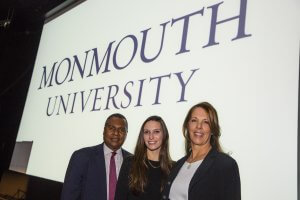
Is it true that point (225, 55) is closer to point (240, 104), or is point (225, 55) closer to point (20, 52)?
point (240, 104)

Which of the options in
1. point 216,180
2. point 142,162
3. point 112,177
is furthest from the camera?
point 112,177

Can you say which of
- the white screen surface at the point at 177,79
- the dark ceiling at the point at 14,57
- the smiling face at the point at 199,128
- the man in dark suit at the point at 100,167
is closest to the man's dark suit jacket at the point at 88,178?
the man in dark suit at the point at 100,167

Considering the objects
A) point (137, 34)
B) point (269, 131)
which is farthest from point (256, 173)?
point (137, 34)

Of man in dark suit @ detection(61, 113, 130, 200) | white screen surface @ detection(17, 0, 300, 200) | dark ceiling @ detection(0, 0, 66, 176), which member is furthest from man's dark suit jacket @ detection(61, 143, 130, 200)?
dark ceiling @ detection(0, 0, 66, 176)

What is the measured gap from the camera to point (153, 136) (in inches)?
67.1

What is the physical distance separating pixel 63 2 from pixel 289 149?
102 inches

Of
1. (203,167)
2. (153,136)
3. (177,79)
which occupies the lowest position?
(203,167)

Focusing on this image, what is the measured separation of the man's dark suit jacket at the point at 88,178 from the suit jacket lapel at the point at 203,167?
60 centimetres

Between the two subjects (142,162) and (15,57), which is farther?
(15,57)

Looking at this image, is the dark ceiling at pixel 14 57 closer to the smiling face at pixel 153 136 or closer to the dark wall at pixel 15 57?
the dark wall at pixel 15 57

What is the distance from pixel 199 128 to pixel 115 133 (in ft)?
2.26

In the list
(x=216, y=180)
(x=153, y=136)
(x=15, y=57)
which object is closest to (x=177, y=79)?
(x=153, y=136)

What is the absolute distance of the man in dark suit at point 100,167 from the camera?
1906 mm

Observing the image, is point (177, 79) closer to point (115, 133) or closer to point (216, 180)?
point (115, 133)
